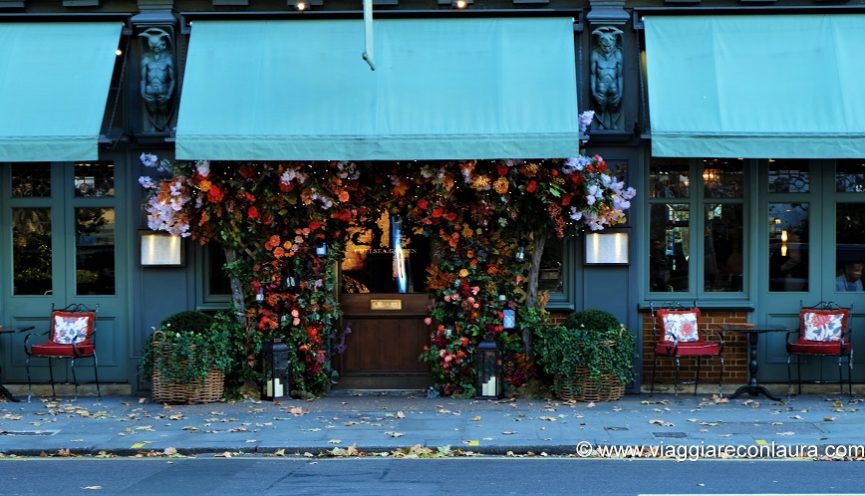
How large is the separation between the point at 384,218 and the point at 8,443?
5009 millimetres

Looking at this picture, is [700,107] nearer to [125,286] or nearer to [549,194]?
[549,194]

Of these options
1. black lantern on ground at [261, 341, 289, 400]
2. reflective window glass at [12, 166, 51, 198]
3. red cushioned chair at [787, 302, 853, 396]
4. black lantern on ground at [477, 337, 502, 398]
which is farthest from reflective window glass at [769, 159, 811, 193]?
reflective window glass at [12, 166, 51, 198]

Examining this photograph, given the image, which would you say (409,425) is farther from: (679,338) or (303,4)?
(303,4)

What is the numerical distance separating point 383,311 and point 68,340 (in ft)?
12.6

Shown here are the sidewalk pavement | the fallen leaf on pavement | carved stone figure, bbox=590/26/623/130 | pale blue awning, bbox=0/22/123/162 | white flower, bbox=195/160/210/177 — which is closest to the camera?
the sidewalk pavement

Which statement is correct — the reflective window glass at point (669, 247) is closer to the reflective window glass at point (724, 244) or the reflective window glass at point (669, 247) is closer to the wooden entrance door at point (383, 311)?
the reflective window glass at point (724, 244)

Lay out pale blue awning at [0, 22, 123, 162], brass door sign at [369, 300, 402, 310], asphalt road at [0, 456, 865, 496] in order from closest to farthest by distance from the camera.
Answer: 1. asphalt road at [0, 456, 865, 496]
2. pale blue awning at [0, 22, 123, 162]
3. brass door sign at [369, 300, 402, 310]

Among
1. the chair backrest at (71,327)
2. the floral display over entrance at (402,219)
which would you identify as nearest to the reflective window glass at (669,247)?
the floral display over entrance at (402,219)

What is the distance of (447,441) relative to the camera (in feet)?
30.6

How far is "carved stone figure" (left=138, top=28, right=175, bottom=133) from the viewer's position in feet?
38.3

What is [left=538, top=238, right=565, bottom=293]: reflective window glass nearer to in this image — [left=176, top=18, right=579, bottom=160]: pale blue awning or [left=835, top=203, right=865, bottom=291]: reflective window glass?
[left=176, top=18, right=579, bottom=160]: pale blue awning

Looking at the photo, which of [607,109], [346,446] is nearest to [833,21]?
[607,109]

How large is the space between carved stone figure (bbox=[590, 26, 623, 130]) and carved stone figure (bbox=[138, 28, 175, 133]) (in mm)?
5081

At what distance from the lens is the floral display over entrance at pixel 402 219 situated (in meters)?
11.4
